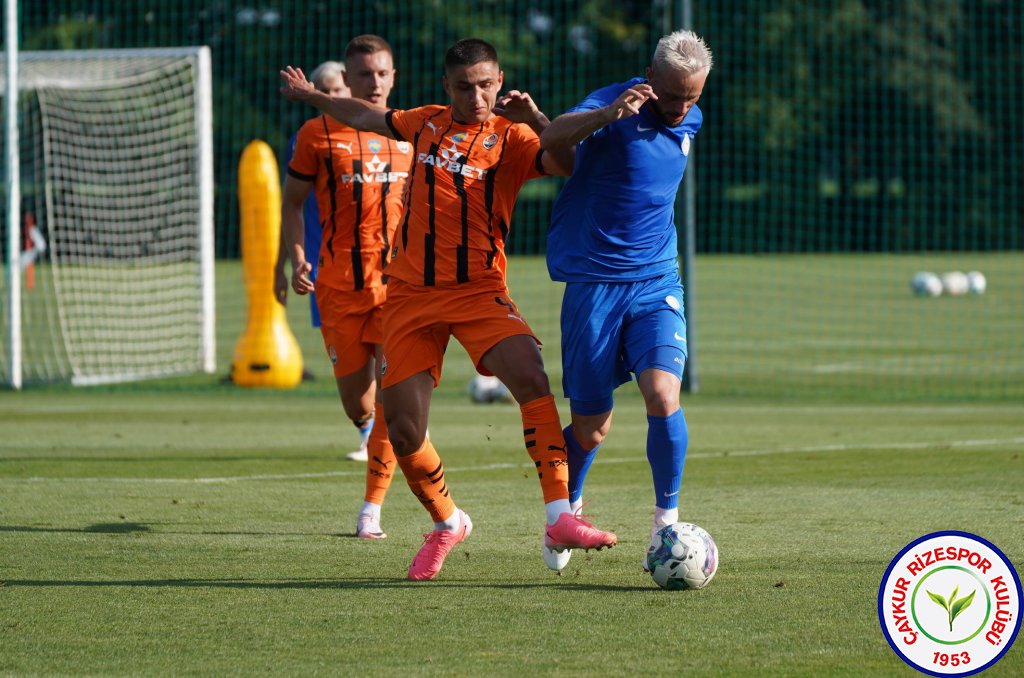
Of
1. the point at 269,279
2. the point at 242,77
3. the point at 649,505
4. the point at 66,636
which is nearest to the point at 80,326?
the point at 269,279

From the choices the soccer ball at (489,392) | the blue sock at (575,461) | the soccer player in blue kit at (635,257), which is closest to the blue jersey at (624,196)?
the soccer player in blue kit at (635,257)

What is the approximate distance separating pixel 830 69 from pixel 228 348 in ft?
70.9

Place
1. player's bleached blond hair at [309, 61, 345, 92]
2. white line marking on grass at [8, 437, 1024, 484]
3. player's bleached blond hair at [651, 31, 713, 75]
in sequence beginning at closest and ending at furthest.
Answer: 1. player's bleached blond hair at [651, 31, 713, 75]
2. player's bleached blond hair at [309, 61, 345, 92]
3. white line marking on grass at [8, 437, 1024, 484]

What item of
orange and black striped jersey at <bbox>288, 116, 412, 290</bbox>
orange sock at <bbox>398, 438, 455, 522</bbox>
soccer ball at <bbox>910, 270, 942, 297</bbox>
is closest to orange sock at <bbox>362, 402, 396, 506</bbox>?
orange and black striped jersey at <bbox>288, 116, 412, 290</bbox>

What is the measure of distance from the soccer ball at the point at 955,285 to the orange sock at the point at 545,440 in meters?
27.5

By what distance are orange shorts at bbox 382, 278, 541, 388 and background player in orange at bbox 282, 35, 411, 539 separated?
1386 mm

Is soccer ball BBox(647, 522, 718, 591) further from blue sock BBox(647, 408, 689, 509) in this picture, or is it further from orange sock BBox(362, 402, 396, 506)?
orange sock BBox(362, 402, 396, 506)

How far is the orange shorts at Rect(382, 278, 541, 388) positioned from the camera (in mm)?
6441

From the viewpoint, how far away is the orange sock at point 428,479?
21.5ft

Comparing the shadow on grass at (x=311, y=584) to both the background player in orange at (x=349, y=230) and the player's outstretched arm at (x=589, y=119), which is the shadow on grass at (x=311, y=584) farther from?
the player's outstretched arm at (x=589, y=119)

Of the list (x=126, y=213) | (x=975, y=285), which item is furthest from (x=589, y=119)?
(x=975, y=285)

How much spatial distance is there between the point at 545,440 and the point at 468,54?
5.37ft

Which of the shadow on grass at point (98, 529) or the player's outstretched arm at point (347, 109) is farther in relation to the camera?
the shadow on grass at point (98, 529)

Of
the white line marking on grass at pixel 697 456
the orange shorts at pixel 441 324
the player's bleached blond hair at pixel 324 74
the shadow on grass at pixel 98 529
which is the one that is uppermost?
the player's bleached blond hair at pixel 324 74
